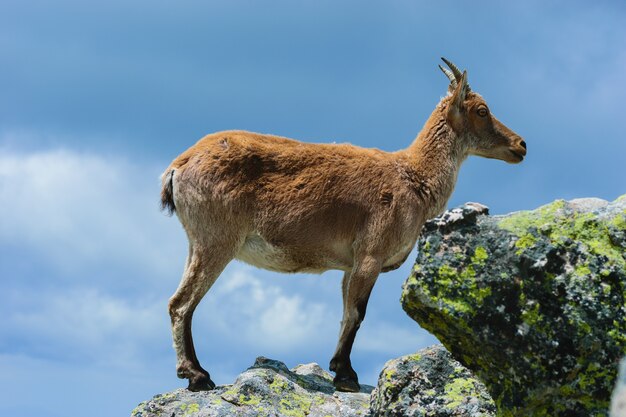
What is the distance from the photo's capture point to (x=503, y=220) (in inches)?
260

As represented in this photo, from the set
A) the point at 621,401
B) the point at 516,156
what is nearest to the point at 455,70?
the point at 516,156

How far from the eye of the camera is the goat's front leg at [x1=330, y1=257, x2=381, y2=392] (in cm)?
1106

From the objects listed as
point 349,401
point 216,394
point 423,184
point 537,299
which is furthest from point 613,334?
point 423,184

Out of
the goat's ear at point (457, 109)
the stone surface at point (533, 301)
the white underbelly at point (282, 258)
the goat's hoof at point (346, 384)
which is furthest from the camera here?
the goat's ear at point (457, 109)

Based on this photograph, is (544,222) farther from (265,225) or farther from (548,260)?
(265,225)

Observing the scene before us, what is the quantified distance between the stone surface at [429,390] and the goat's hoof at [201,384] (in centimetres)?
300

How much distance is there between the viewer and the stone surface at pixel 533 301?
6.09 m

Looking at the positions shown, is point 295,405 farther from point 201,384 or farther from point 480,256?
point 480,256

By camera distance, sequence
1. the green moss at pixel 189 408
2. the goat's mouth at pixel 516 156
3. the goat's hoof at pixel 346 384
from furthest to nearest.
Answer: the goat's mouth at pixel 516 156 → the goat's hoof at pixel 346 384 → the green moss at pixel 189 408

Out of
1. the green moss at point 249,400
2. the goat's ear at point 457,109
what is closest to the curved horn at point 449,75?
the goat's ear at point 457,109

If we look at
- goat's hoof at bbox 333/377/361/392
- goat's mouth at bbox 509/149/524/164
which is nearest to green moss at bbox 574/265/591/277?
goat's hoof at bbox 333/377/361/392

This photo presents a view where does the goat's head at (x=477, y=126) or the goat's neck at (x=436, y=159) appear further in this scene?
the goat's head at (x=477, y=126)

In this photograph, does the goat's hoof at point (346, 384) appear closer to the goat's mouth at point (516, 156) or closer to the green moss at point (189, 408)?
the green moss at point (189, 408)

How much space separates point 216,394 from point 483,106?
6420mm
